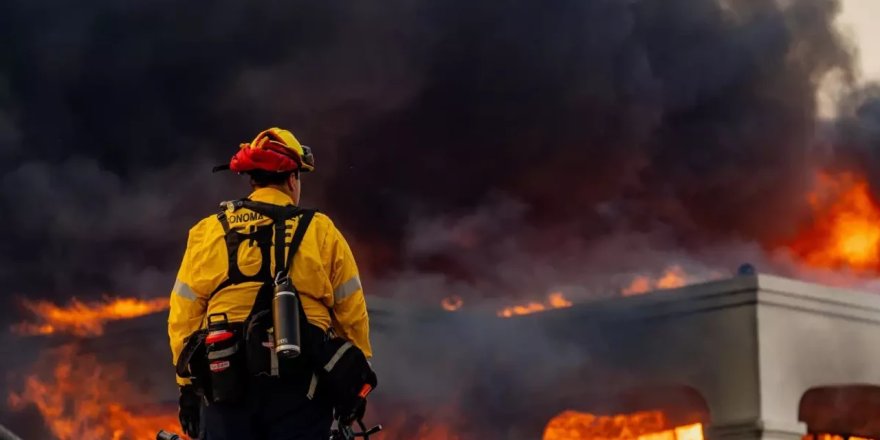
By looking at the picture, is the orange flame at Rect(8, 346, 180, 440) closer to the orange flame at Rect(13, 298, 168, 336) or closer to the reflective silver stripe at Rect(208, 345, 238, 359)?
the orange flame at Rect(13, 298, 168, 336)

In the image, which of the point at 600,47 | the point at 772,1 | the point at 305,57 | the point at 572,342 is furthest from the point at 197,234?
the point at 772,1

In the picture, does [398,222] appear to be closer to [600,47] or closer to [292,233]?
[600,47]

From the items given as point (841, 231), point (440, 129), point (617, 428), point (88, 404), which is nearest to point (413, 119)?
point (440, 129)

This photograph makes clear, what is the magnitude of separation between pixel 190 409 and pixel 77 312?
923 centimetres

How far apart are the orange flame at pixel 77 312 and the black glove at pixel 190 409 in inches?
345

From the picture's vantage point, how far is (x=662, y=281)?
13.9m

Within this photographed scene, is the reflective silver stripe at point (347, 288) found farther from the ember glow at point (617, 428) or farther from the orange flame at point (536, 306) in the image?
the orange flame at point (536, 306)

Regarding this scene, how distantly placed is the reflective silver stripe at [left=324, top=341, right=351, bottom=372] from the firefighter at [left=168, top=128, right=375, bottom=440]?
57 millimetres

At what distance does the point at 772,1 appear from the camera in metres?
14.9

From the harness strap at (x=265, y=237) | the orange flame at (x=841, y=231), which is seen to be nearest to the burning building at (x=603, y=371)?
the orange flame at (x=841, y=231)

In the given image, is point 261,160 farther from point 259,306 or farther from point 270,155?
point 259,306

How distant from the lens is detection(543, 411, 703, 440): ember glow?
12.6 m

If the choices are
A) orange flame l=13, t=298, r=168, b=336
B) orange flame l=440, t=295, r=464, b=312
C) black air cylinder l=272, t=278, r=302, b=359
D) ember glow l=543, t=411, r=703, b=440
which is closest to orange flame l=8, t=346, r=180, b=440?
orange flame l=13, t=298, r=168, b=336

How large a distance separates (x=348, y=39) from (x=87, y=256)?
3357 millimetres
